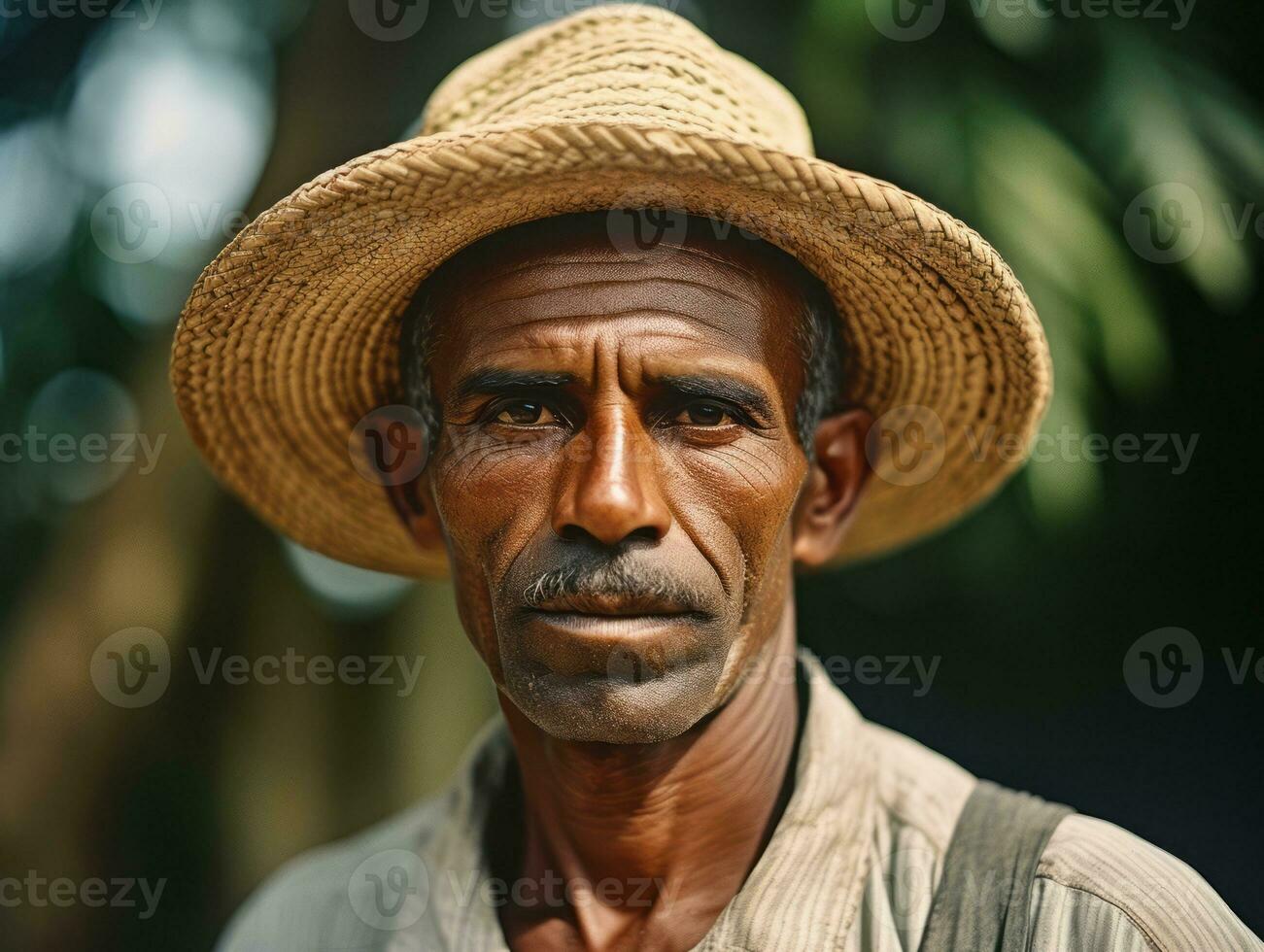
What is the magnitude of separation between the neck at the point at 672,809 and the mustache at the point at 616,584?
32 cm

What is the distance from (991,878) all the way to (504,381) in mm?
1066

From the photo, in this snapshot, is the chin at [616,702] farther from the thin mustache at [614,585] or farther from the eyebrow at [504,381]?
the eyebrow at [504,381]

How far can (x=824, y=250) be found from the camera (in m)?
1.91

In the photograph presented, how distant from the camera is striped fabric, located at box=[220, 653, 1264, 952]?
1.69m

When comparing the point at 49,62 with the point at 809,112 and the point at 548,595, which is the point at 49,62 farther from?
the point at 548,595

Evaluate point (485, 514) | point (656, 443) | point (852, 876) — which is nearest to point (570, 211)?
point (656, 443)

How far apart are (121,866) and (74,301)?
1.76 m

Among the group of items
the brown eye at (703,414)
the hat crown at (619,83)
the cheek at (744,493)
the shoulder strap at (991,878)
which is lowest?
the shoulder strap at (991,878)

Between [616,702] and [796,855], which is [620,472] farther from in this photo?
[796,855]

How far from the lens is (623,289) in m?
1.82

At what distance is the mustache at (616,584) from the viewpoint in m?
1.69

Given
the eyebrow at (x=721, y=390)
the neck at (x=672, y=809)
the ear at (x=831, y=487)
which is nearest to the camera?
the eyebrow at (x=721, y=390)

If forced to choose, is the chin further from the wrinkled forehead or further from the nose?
the wrinkled forehead

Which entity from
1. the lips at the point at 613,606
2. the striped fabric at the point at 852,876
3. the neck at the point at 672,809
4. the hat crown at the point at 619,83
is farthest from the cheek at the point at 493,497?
the striped fabric at the point at 852,876
